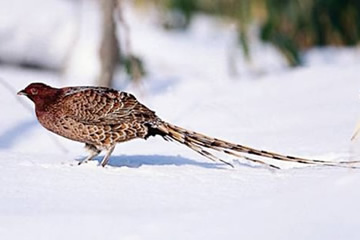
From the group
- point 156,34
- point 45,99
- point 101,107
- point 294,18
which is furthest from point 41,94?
point 156,34

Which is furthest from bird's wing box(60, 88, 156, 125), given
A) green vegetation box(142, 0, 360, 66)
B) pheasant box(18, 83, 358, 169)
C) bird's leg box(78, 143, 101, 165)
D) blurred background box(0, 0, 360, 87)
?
blurred background box(0, 0, 360, 87)

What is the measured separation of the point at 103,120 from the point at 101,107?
0.20 feet

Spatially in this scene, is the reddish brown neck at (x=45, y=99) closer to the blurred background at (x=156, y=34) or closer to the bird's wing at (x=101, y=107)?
the bird's wing at (x=101, y=107)

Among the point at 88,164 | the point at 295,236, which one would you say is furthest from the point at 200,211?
the point at 88,164

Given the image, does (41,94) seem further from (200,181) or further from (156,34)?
(156,34)

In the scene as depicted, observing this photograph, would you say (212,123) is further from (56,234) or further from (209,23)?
(209,23)

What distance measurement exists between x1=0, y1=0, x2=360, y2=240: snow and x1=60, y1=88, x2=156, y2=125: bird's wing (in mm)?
232

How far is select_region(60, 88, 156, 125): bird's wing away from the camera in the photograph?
4.28 metres

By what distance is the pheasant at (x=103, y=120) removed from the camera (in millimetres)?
4281

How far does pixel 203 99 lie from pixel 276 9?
161 inches

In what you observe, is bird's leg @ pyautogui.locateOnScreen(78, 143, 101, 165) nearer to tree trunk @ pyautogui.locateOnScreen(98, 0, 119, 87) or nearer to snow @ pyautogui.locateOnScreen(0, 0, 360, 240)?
snow @ pyautogui.locateOnScreen(0, 0, 360, 240)

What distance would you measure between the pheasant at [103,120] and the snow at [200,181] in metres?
0.12

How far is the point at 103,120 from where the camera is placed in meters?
4.30

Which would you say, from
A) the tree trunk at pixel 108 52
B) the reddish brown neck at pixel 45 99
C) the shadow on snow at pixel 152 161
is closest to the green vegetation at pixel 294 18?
the tree trunk at pixel 108 52
